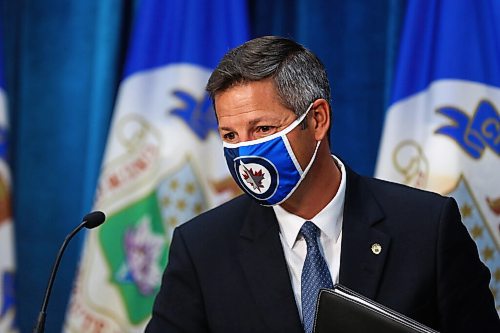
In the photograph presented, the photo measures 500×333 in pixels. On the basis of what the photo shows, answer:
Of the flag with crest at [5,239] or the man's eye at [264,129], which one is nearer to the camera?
the man's eye at [264,129]

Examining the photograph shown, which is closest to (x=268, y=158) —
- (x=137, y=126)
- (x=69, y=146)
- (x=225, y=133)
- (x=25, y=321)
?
(x=225, y=133)

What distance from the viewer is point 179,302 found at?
185 centimetres

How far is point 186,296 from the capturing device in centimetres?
186

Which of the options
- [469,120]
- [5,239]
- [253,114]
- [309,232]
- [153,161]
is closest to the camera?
[253,114]

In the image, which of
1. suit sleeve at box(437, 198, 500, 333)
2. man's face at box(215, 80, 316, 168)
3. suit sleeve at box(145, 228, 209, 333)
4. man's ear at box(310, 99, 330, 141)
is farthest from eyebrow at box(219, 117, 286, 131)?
suit sleeve at box(437, 198, 500, 333)

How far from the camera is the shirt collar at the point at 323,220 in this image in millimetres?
1835

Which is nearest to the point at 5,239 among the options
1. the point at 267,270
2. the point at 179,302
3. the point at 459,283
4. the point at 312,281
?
the point at 179,302

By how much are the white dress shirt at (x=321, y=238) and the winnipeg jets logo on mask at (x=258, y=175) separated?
0.14 meters

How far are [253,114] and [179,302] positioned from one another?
0.46 m

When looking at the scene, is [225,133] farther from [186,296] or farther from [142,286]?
[142,286]

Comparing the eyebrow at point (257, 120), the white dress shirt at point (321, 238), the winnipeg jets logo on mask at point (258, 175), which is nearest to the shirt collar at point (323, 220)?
the white dress shirt at point (321, 238)

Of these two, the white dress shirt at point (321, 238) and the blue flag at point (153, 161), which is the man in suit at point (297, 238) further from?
the blue flag at point (153, 161)

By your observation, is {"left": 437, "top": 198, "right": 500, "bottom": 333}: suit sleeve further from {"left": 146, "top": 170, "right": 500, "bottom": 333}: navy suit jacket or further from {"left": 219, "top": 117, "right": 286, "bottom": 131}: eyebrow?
{"left": 219, "top": 117, "right": 286, "bottom": 131}: eyebrow

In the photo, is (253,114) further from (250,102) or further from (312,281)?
(312,281)
